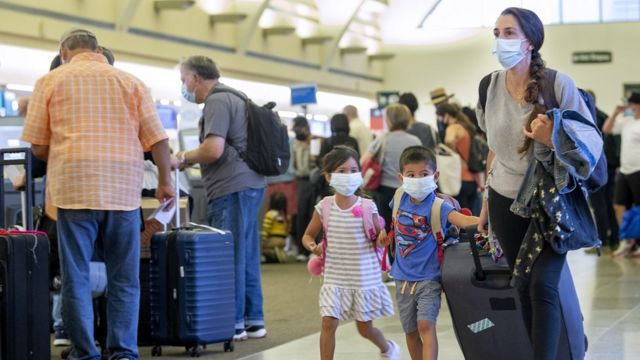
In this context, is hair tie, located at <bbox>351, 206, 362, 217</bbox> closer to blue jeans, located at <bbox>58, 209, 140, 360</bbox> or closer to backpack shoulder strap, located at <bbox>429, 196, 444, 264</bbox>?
backpack shoulder strap, located at <bbox>429, 196, 444, 264</bbox>

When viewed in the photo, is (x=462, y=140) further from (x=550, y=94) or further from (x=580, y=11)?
(x=580, y=11)

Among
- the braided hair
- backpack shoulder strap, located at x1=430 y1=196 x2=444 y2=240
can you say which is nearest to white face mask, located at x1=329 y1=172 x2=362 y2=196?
backpack shoulder strap, located at x1=430 y1=196 x2=444 y2=240

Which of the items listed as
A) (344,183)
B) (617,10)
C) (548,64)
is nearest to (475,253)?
(344,183)

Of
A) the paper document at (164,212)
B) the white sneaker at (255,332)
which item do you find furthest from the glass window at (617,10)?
the paper document at (164,212)

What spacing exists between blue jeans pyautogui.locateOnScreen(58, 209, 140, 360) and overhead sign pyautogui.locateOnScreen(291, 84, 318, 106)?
12.2 m

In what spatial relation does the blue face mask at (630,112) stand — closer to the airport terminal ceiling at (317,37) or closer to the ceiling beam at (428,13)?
the airport terminal ceiling at (317,37)

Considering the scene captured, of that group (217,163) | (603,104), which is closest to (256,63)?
(603,104)

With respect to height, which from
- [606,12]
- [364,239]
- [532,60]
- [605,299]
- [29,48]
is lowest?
[605,299]

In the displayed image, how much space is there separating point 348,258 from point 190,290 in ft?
4.09

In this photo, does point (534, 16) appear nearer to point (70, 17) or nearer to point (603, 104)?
point (70, 17)

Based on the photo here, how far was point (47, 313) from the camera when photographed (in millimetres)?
6012

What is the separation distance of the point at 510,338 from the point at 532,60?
118 cm

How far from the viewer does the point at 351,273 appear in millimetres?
6191

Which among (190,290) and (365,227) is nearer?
(365,227)
